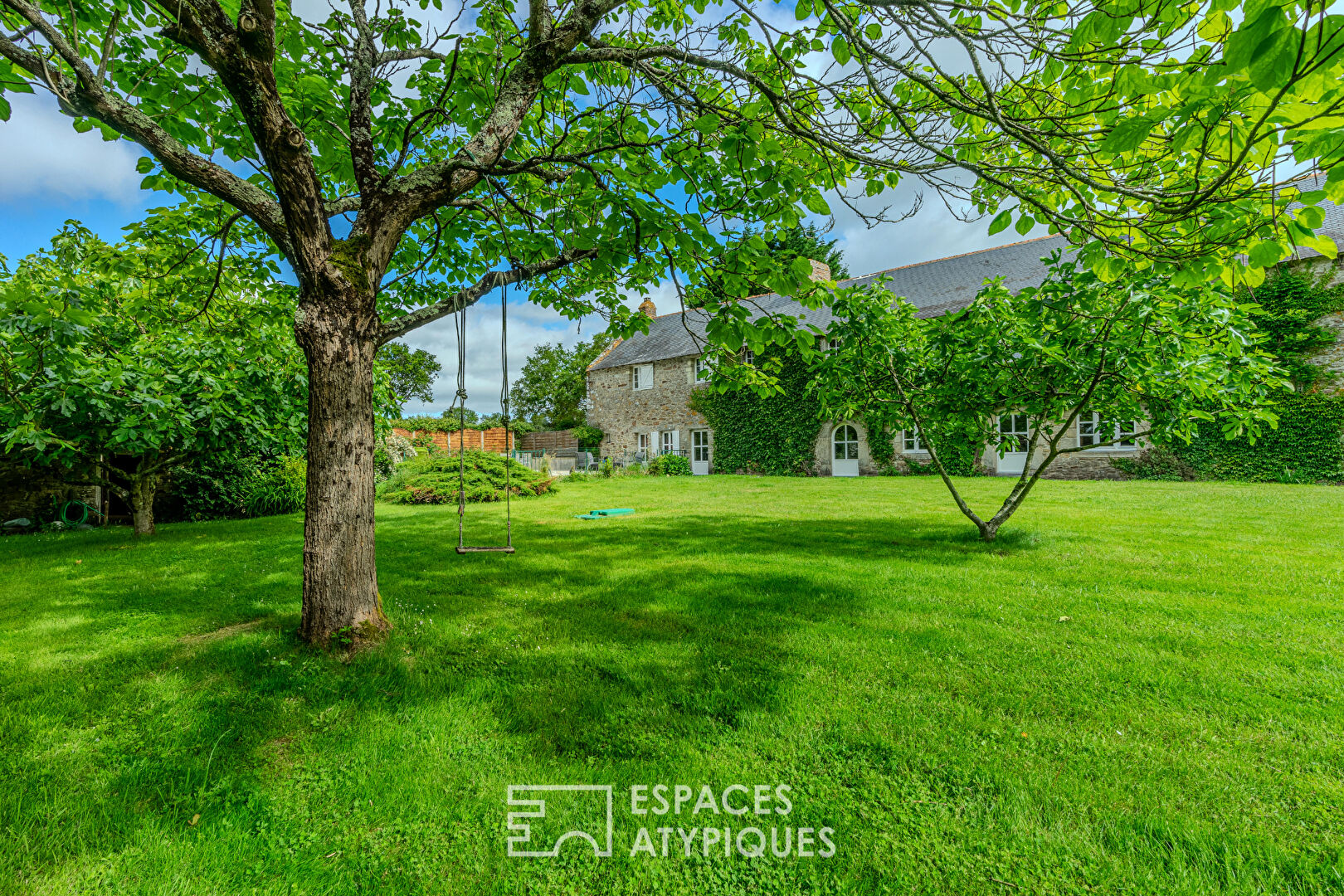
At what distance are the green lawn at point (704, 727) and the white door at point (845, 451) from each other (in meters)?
13.9

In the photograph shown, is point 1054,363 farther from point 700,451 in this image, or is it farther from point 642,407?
point 642,407

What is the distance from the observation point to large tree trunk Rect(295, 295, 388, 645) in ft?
10.3

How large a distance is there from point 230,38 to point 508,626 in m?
3.76

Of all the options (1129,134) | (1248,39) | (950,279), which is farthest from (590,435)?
(1248,39)

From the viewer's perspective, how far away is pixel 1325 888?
1.63m

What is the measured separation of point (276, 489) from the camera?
1082 centimetres

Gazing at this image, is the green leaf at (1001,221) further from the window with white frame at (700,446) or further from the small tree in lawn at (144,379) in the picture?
the window with white frame at (700,446)

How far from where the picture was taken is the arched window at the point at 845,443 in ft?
62.6

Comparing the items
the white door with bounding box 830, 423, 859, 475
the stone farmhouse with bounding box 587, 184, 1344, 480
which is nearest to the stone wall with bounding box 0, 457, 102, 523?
the stone farmhouse with bounding box 587, 184, 1344, 480

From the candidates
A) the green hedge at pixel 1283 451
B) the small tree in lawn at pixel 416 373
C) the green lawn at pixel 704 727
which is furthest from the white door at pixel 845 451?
the small tree in lawn at pixel 416 373

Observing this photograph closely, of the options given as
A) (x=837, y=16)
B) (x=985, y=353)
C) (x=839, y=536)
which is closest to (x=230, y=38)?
(x=837, y=16)

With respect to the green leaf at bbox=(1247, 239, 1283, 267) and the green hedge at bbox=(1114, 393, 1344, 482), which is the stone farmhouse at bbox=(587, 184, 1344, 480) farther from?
the green leaf at bbox=(1247, 239, 1283, 267)

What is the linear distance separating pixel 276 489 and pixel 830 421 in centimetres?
1588

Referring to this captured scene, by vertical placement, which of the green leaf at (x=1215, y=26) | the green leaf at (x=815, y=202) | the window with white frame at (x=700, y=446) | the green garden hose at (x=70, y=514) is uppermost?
the green leaf at (x=1215, y=26)
